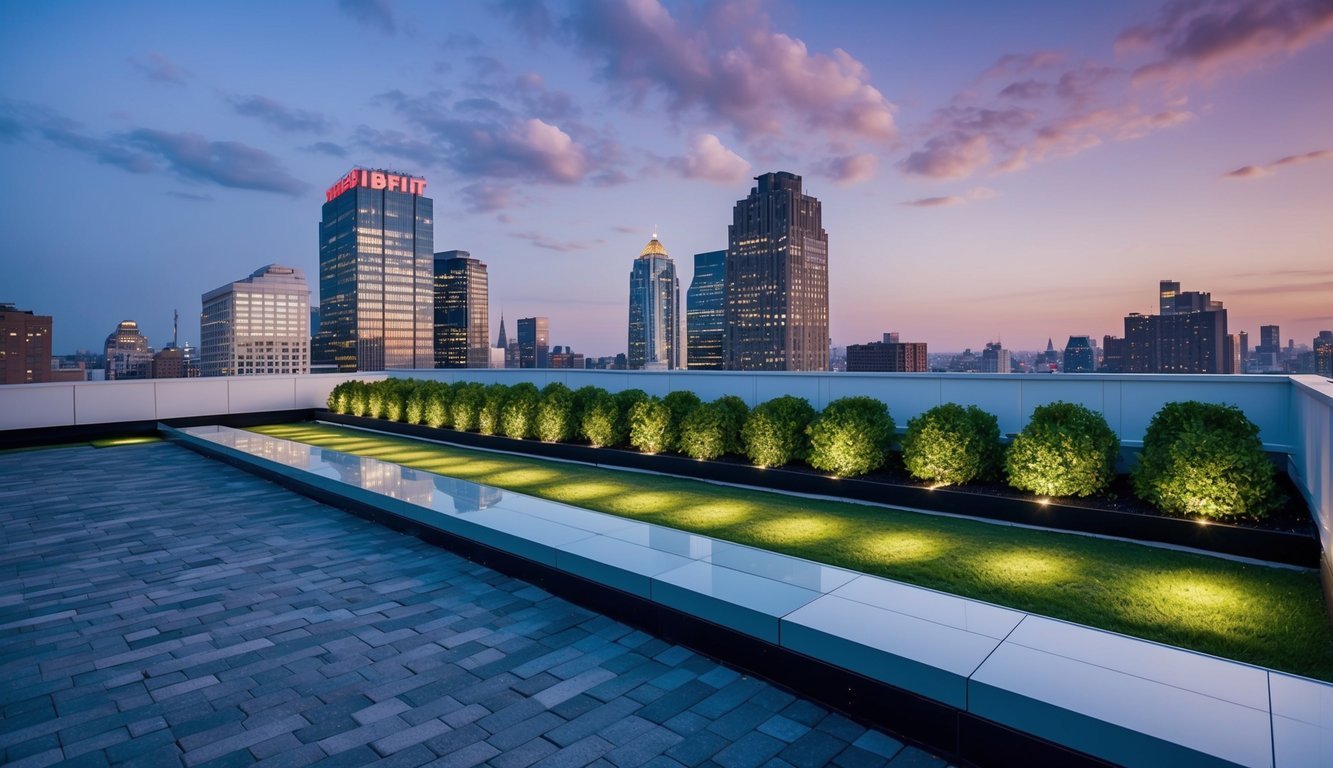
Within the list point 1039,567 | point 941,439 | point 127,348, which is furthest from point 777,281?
point 127,348

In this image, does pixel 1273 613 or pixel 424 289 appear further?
pixel 424 289

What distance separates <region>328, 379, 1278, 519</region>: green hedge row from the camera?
6312 millimetres

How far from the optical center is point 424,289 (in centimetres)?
17075

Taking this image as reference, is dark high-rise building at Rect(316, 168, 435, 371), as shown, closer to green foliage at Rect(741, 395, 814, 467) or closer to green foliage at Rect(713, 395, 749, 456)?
green foliage at Rect(713, 395, 749, 456)

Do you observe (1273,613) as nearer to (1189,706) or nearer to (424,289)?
(1189,706)

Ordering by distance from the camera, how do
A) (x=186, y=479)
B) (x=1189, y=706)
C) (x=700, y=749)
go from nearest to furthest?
(x=1189, y=706), (x=700, y=749), (x=186, y=479)

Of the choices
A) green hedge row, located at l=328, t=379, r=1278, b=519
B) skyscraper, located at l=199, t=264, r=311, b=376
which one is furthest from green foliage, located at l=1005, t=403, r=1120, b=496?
skyscraper, located at l=199, t=264, r=311, b=376

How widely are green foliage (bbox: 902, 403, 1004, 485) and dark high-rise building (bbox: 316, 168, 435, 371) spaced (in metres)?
168

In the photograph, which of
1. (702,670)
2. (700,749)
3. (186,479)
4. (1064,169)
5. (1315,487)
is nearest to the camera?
(700,749)

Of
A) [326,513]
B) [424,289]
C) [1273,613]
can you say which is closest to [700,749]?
[1273,613]

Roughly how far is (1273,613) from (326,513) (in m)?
10.1

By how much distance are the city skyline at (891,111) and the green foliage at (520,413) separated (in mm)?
11620

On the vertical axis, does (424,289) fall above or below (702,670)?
above

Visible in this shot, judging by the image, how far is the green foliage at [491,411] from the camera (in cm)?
1542
